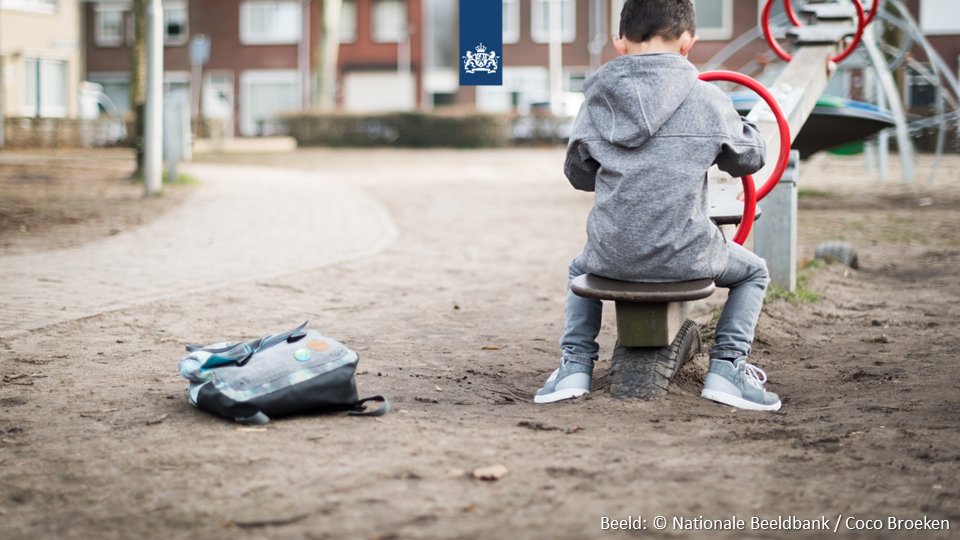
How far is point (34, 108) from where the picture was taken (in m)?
36.9

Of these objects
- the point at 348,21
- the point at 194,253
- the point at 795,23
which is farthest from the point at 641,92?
the point at 348,21

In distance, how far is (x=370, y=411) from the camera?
3.96 metres

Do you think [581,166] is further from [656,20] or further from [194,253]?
[194,253]

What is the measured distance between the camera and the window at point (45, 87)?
36125mm

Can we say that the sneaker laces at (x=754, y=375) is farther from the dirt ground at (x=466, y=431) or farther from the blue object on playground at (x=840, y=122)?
the blue object on playground at (x=840, y=122)

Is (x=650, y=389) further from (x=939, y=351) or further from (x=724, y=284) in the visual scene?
(x=939, y=351)

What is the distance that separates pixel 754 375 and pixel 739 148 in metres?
0.92

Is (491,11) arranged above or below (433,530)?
above

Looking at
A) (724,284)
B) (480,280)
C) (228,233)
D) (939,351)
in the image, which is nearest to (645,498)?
(724,284)

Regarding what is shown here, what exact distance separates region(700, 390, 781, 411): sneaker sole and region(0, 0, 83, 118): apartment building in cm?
3227

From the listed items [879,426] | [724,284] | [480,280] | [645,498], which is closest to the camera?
[645,498]

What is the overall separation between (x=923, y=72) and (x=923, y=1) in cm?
2860

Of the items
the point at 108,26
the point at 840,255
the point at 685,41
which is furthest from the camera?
the point at 108,26

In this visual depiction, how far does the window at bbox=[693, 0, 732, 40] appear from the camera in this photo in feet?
140
